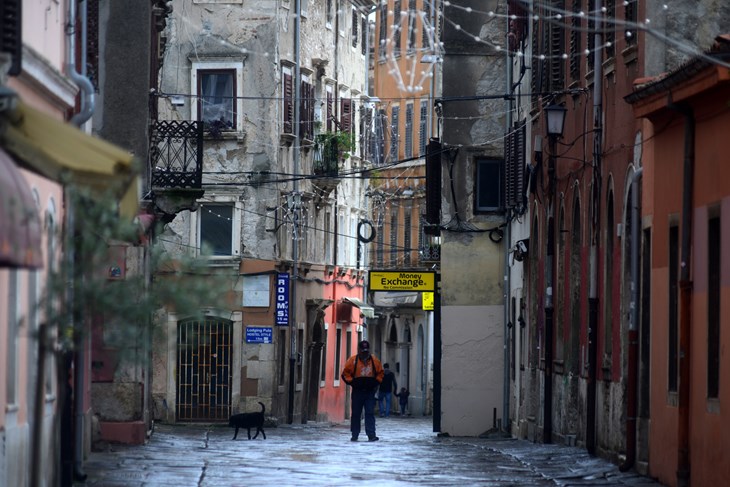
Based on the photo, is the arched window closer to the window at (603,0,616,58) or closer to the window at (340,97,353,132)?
the window at (603,0,616,58)

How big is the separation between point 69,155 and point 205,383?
A: 3487 cm

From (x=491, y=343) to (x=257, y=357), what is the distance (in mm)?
9529

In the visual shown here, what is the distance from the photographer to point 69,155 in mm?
11172

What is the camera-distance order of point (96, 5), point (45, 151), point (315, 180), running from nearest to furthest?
point (45, 151), point (96, 5), point (315, 180)

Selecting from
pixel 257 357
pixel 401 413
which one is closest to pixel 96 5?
pixel 257 357

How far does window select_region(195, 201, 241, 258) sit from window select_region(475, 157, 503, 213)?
32.1ft

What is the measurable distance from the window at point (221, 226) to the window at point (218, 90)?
2.01 meters

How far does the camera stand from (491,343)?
38.2m

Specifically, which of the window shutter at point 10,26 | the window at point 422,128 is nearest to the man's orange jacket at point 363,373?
the window shutter at point 10,26

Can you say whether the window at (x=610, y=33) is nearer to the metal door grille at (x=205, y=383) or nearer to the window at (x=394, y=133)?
the metal door grille at (x=205, y=383)

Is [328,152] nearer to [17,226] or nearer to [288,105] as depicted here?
[288,105]

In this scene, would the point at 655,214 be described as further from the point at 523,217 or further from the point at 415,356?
the point at 415,356

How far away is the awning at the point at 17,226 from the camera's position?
9.93m

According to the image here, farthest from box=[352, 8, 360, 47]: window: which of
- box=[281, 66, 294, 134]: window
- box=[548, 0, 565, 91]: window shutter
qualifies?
box=[548, 0, 565, 91]: window shutter
